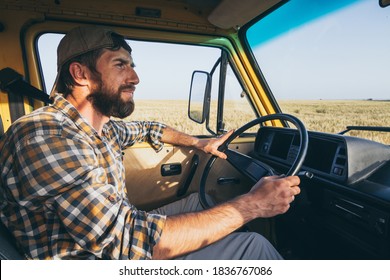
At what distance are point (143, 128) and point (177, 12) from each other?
1083mm

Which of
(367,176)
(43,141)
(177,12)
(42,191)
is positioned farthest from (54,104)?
(367,176)

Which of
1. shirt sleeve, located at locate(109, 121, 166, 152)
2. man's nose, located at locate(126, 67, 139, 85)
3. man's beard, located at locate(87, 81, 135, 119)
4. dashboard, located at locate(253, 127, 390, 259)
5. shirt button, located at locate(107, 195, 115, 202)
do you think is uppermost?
man's nose, located at locate(126, 67, 139, 85)

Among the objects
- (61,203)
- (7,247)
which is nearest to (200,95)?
(61,203)

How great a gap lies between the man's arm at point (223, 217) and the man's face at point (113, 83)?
0.77 m

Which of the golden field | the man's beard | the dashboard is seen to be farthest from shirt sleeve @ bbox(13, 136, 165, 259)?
the golden field

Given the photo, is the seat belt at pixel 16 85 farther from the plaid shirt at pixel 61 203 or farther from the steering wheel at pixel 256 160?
the steering wheel at pixel 256 160

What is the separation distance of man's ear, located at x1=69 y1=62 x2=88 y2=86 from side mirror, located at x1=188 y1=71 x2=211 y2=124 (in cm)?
98

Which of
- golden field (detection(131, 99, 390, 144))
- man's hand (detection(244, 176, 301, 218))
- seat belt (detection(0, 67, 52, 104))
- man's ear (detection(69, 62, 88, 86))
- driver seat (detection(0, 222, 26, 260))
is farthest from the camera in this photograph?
golden field (detection(131, 99, 390, 144))

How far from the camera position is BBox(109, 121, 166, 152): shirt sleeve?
1982 mm

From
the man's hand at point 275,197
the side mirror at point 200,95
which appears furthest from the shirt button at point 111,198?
the side mirror at point 200,95

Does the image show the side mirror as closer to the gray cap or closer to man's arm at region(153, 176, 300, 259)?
the gray cap

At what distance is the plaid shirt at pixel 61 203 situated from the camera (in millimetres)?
942

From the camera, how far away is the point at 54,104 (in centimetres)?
127

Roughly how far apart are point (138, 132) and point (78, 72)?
0.79m
